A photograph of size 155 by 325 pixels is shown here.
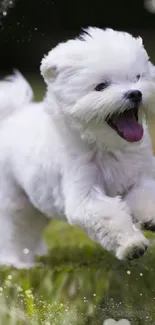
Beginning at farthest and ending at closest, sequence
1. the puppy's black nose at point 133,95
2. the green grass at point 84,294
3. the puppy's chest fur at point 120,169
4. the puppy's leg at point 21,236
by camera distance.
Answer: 1. the puppy's leg at point 21,236
2. the green grass at point 84,294
3. the puppy's chest fur at point 120,169
4. the puppy's black nose at point 133,95

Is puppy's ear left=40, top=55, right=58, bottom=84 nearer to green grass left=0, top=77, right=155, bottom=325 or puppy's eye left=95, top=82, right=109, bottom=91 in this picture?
puppy's eye left=95, top=82, right=109, bottom=91

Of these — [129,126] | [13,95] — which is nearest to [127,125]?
[129,126]

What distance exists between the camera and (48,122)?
4.53 ft

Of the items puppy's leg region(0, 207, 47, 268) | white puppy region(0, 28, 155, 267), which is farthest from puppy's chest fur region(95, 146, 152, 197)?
puppy's leg region(0, 207, 47, 268)

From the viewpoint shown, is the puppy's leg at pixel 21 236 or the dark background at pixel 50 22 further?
the dark background at pixel 50 22

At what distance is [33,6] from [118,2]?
222 millimetres

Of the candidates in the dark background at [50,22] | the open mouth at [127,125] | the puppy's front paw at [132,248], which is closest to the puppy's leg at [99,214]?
the puppy's front paw at [132,248]

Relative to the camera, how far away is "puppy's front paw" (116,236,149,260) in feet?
3.99

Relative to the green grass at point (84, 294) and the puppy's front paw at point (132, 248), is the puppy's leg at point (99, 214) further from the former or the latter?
the green grass at point (84, 294)

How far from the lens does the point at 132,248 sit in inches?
47.8

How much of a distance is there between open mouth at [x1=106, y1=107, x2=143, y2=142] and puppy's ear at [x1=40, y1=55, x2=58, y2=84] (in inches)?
5.3

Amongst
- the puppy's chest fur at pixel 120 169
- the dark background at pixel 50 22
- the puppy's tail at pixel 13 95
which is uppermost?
the dark background at pixel 50 22

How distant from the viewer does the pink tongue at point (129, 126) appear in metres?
1.25

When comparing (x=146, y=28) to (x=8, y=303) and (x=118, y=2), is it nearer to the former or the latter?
(x=118, y=2)
